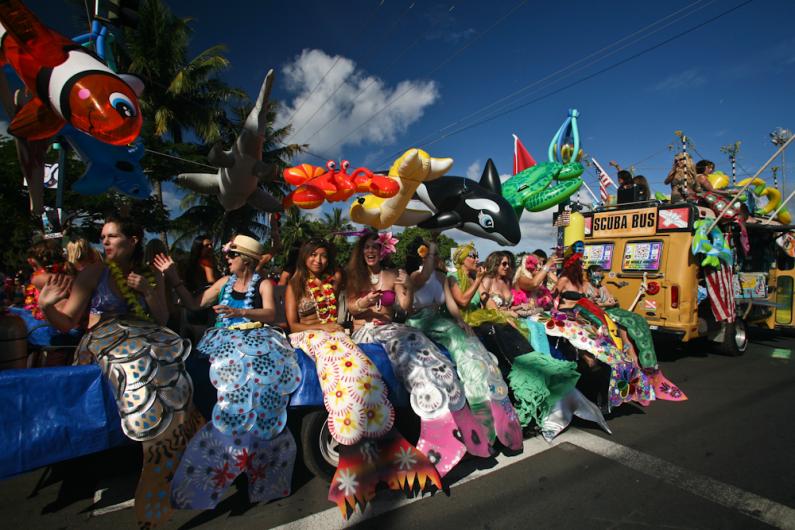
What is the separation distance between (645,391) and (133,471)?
5.09 meters

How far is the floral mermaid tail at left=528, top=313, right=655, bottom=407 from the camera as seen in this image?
3.99 meters

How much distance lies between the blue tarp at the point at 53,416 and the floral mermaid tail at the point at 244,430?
1.61ft

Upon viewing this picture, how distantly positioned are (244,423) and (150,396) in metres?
0.55

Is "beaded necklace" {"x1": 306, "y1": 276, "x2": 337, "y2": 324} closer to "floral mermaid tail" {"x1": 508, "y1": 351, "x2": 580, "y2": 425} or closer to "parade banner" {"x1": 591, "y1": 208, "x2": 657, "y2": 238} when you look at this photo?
"floral mermaid tail" {"x1": 508, "y1": 351, "x2": 580, "y2": 425}

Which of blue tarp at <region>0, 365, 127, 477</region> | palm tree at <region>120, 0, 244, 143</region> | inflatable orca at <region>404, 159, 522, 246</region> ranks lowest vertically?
blue tarp at <region>0, 365, 127, 477</region>

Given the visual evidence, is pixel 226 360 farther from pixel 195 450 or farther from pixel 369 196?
pixel 369 196

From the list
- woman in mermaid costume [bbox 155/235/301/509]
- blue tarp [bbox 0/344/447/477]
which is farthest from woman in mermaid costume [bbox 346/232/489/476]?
blue tarp [bbox 0/344/447/477]

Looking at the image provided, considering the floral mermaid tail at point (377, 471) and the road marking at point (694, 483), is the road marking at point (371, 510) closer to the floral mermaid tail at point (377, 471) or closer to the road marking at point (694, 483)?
the floral mermaid tail at point (377, 471)

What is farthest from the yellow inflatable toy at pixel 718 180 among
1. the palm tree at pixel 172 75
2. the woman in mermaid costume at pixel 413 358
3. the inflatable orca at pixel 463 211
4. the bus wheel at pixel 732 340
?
the palm tree at pixel 172 75

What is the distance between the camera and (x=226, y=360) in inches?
102

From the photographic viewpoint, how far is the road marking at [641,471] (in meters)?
2.44

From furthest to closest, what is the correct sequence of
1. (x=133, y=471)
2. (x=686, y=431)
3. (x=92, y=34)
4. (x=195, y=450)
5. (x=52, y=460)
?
(x=686, y=431), (x=92, y=34), (x=133, y=471), (x=195, y=450), (x=52, y=460)

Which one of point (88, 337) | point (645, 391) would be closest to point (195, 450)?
point (88, 337)

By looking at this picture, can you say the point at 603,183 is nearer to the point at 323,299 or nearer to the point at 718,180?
the point at 718,180
